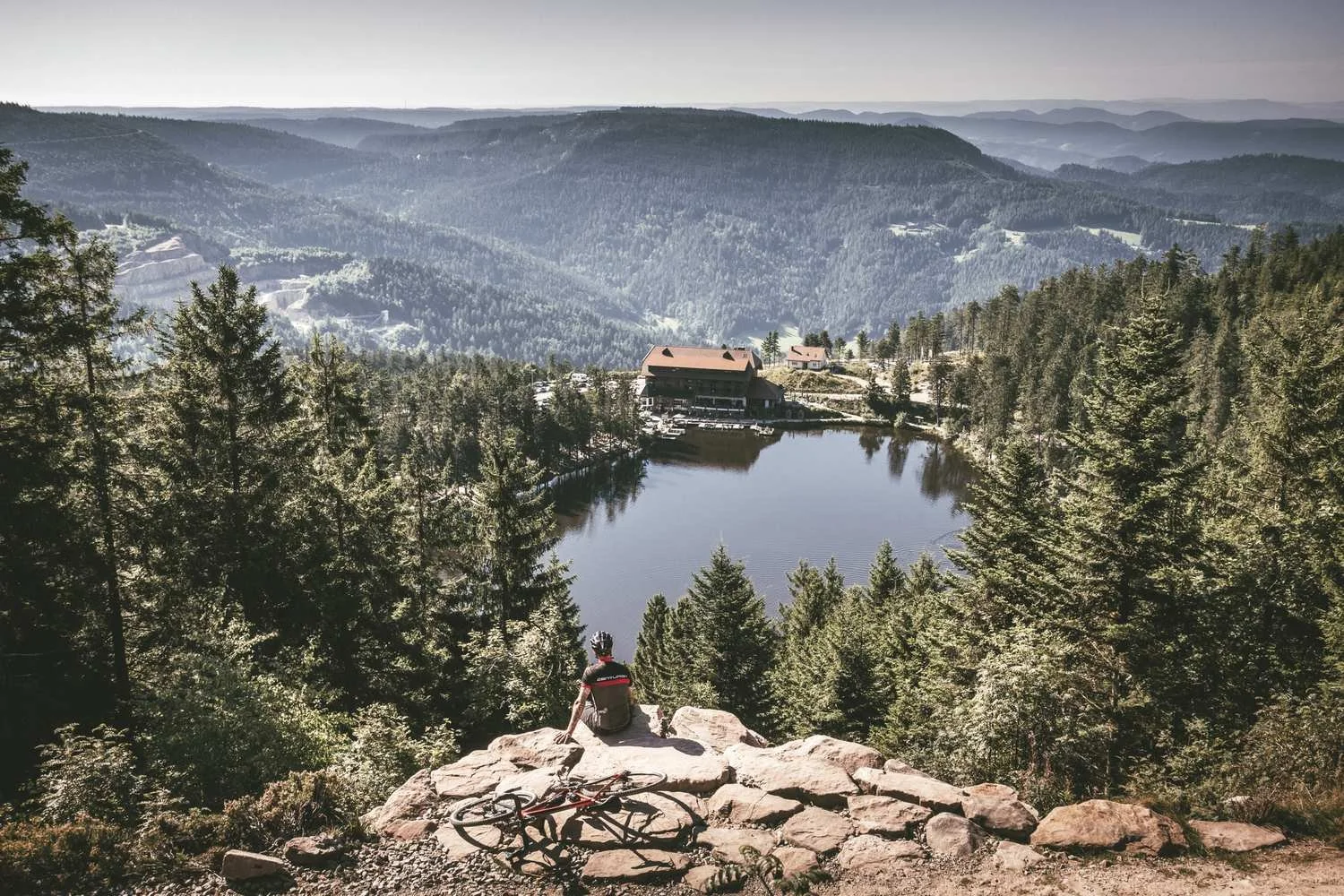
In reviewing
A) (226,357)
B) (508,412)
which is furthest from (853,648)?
(508,412)

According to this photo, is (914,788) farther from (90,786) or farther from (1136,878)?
(90,786)

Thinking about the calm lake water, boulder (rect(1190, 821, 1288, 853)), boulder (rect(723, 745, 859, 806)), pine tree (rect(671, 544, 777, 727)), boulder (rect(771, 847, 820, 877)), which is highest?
boulder (rect(1190, 821, 1288, 853))

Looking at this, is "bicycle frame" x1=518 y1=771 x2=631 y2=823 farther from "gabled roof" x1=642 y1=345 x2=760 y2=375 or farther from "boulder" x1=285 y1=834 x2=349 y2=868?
"gabled roof" x1=642 y1=345 x2=760 y2=375

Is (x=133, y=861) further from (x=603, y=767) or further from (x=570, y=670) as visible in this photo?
(x=570, y=670)

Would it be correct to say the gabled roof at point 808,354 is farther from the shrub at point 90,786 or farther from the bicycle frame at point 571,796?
the shrub at point 90,786

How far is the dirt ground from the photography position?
904cm

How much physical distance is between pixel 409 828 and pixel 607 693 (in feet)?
13.2

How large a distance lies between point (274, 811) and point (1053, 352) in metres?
125

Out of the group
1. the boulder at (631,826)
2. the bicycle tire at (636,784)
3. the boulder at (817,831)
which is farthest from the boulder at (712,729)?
the boulder at (817,831)

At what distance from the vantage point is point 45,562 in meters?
16.3

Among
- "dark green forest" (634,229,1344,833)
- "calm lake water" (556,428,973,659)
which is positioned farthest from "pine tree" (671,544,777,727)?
"calm lake water" (556,428,973,659)

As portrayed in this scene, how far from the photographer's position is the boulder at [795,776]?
460 inches

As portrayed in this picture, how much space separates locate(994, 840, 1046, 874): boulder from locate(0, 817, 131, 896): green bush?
12.2 meters

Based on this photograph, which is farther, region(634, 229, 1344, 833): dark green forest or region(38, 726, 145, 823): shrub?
region(634, 229, 1344, 833): dark green forest
